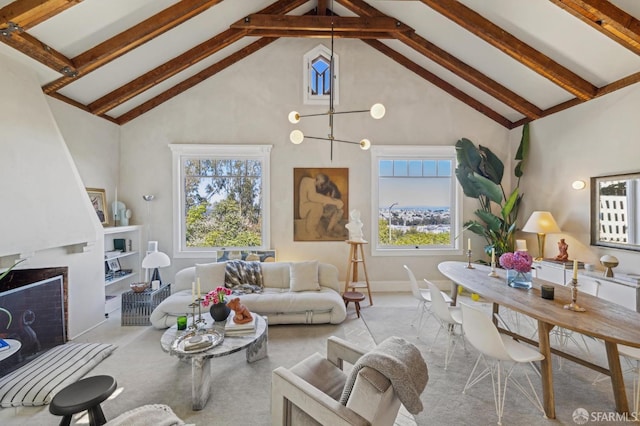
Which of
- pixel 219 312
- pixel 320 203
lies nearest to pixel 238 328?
pixel 219 312

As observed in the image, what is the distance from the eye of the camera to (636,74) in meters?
3.47

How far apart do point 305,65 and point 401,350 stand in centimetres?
533

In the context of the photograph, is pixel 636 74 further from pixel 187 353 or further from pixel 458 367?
pixel 187 353

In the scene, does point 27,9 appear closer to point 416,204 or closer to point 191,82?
point 191,82

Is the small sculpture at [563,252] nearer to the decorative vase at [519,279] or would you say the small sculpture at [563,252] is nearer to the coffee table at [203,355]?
the decorative vase at [519,279]

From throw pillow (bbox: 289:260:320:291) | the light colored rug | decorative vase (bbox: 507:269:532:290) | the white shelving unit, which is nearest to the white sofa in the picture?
throw pillow (bbox: 289:260:320:291)

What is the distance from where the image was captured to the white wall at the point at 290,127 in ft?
17.8

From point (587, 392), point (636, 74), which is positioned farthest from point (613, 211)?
point (587, 392)

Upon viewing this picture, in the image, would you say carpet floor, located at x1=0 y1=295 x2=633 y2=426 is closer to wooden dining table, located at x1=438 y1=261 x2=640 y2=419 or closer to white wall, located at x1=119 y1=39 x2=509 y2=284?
wooden dining table, located at x1=438 y1=261 x2=640 y2=419

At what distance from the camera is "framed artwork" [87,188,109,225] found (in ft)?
15.5

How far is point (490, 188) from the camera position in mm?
5074

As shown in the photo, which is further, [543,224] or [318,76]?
[318,76]

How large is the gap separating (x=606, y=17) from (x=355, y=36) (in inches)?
123

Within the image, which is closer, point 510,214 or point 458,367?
point 458,367
